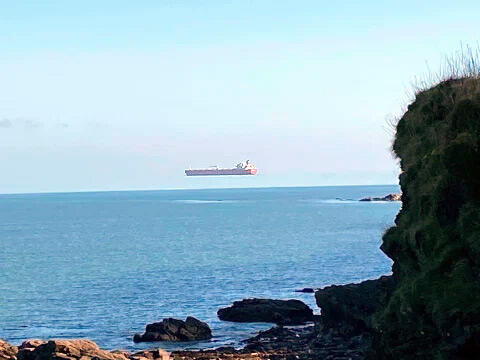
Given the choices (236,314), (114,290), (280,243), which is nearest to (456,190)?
(236,314)

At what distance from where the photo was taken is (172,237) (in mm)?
167000

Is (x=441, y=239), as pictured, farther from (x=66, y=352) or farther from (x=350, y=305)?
(x=350, y=305)

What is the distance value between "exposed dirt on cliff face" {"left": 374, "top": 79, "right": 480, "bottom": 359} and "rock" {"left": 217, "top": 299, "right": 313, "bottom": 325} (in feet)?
98.3

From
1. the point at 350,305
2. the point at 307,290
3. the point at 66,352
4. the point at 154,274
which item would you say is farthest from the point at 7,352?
the point at 154,274

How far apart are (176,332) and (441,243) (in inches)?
1259

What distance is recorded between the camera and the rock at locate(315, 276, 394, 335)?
5144 cm

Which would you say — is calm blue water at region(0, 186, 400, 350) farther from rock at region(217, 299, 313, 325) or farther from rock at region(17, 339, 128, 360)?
rock at region(17, 339, 128, 360)

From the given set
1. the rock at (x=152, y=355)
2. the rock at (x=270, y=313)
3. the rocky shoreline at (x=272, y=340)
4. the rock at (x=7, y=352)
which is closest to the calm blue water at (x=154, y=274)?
the rock at (x=270, y=313)

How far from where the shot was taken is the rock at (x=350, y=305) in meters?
51.4

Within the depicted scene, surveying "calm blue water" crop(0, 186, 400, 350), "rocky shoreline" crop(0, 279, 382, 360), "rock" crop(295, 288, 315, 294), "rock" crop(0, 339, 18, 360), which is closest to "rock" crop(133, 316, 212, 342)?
"rocky shoreline" crop(0, 279, 382, 360)

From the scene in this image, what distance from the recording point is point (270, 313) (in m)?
63.8

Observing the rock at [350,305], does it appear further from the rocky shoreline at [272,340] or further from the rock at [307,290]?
the rock at [307,290]

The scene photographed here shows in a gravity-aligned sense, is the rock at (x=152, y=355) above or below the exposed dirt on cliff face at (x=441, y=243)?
below

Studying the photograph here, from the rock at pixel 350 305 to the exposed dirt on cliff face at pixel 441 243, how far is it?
1835 centimetres
